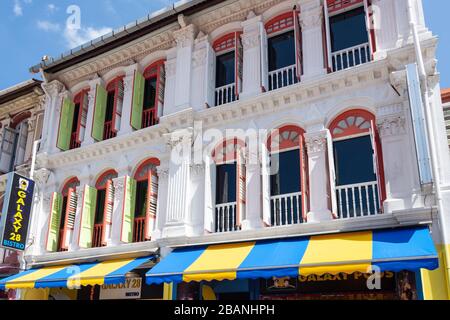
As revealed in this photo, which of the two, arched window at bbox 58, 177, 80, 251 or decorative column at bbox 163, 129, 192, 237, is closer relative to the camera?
decorative column at bbox 163, 129, 192, 237

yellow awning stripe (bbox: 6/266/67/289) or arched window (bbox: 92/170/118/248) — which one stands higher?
arched window (bbox: 92/170/118/248)

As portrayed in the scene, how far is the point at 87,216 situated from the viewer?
1311 cm

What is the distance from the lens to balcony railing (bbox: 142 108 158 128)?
1328 cm

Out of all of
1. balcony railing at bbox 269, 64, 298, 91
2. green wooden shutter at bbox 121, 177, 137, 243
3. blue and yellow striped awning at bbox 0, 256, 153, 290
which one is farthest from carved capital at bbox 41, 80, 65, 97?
balcony railing at bbox 269, 64, 298, 91

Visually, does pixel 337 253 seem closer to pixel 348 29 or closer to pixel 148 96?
pixel 348 29

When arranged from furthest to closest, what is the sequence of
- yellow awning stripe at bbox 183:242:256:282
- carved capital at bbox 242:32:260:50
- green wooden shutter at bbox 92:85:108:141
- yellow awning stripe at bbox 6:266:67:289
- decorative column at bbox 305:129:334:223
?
green wooden shutter at bbox 92:85:108:141
carved capital at bbox 242:32:260:50
yellow awning stripe at bbox 6:266:67:289
decorative column at bbox 305:129:334:223
yellow awning stripe at bbox 183:242:256:282

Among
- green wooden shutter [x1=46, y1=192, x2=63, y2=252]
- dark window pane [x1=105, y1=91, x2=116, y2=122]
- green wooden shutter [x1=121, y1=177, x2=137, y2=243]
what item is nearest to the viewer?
green wooden shutter [x1=121, y1=177, x2=137, y2=243]

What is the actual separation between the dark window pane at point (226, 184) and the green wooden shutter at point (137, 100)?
125 inches

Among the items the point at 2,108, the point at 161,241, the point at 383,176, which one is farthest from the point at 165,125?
the point at 2,108

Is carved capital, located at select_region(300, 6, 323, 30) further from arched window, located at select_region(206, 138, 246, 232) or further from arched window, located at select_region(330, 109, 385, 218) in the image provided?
arched window, located at select_region(206, 138, 246, 232)

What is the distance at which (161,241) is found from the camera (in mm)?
10938

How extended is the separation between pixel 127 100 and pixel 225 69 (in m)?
3.24

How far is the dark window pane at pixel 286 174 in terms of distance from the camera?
1038cm

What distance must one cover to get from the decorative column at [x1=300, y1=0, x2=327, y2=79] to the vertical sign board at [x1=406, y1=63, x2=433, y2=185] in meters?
2.31
